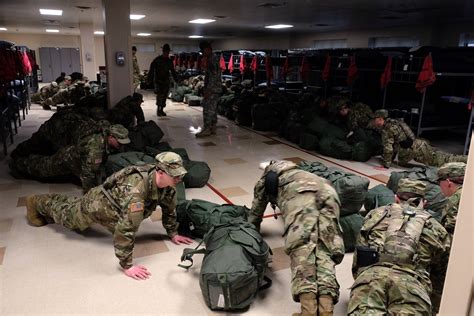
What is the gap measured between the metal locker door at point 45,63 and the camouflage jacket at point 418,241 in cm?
2242

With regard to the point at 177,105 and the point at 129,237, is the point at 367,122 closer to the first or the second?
the point at 129,237

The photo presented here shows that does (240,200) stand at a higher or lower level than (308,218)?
lower

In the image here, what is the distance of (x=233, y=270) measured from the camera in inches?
98.7

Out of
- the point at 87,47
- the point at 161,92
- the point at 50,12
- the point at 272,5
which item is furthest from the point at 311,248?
the point at 87,47

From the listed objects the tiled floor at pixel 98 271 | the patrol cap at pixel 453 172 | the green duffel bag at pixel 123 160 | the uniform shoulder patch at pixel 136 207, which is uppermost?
the patrol cap at pixel 453 172

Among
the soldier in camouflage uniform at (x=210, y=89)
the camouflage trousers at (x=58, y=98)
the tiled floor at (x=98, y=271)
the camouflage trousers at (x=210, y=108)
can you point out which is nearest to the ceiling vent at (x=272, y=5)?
the soldier in camouflage uniform at (x=210, y=89)

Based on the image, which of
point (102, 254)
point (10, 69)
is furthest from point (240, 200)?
point (10, 69)

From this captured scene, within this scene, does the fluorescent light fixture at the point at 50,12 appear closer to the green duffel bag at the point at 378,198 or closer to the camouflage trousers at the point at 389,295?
the green duffel bag at the point at 378,198

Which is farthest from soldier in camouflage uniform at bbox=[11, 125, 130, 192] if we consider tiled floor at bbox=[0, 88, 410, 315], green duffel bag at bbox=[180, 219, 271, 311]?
green duffel bag at bbox=[180, 219, 271, 311]

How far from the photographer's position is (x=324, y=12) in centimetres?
845

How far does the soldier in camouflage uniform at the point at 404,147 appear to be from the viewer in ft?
18.6

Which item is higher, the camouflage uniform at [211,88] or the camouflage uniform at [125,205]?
the camouflage uniform at [211,88]

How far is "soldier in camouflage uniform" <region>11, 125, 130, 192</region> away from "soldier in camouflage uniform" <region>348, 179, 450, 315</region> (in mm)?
2898

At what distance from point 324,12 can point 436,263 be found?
24.1 feet
